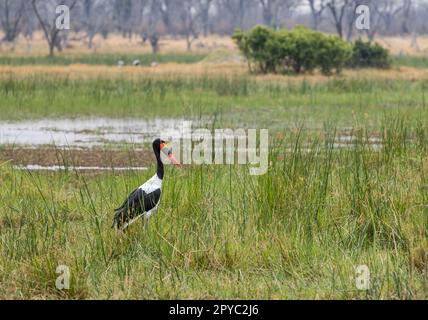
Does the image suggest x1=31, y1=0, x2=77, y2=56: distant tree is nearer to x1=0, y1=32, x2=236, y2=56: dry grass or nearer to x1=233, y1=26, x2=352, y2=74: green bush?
x1=0, y1=32, x2=236, y2=56: dry grass

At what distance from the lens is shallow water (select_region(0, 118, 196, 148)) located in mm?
13344

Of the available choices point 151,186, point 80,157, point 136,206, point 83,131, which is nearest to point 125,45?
point 83,131

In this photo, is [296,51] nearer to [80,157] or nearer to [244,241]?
[80,157]

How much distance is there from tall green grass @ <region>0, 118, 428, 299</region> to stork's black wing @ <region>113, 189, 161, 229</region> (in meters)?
0.10

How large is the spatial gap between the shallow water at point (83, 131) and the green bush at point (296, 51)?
Answer: 11.3 metres

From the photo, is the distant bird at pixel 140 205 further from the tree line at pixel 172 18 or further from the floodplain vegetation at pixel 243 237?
the tree line at pixel 172 18

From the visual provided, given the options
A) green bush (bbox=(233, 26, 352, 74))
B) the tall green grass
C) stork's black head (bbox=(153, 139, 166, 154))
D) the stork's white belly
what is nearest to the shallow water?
stork's black head (bbox=(153, 139, 166, 154))

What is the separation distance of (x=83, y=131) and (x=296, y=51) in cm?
1318

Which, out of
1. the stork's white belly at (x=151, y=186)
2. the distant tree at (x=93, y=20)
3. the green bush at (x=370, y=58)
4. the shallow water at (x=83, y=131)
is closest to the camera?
the stork's white belly at (x=151, y=186)

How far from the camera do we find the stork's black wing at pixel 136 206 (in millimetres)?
6211

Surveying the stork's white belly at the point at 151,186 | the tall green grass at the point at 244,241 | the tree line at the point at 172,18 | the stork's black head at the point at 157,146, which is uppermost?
the stork's black head at the point at 157,146

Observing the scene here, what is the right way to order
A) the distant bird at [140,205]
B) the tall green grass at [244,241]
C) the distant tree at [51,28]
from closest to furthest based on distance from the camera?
the tall green grass at [244,241], the distant bird at [140,205], the distant tree at [51,28]

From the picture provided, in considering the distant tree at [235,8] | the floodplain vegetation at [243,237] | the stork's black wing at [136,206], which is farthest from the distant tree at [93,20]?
the stork's black wing at [136,206]
